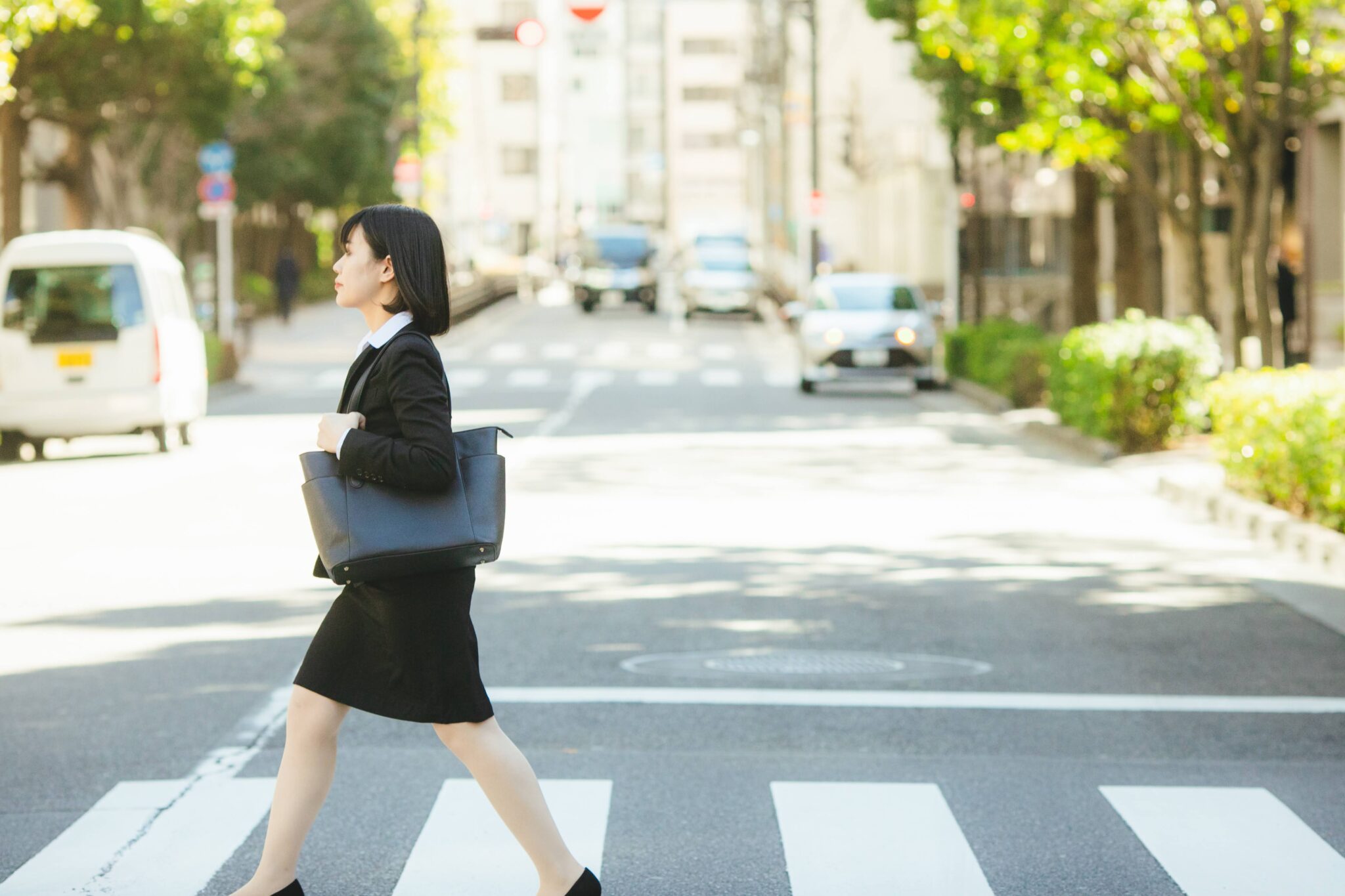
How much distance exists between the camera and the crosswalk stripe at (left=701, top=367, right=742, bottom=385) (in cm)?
3256

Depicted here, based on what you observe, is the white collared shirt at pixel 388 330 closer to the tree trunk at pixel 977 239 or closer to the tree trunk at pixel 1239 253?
the tree trunk at pixel 1239 253

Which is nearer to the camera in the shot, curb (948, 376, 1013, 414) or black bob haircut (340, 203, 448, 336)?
black bob haircut (340, 203, 448, 336)

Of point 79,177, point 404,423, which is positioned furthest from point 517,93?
point 404,423

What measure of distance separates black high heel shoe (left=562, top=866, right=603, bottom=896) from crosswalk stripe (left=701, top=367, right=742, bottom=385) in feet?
89.7

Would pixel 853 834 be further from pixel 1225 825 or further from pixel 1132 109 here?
pixel 1132 109

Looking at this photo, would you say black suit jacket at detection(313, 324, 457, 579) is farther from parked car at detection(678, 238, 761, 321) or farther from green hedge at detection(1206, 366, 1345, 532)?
parked car at detection(678, 238, 761, 321)

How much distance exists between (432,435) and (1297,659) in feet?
18.3

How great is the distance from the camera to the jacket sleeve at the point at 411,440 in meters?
4.38

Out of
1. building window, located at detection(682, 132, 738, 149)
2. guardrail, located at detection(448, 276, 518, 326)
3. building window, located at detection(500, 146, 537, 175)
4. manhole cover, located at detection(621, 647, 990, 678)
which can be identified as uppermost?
building window, located at detection(682, 132, 738, 149)

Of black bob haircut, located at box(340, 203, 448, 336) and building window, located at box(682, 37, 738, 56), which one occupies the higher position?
building window, located at box(682, 37, 738, 56)

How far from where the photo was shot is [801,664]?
8734mm

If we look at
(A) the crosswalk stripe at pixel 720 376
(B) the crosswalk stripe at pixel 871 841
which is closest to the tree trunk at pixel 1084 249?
(A) the crosswalk stripe at pixel 720 376

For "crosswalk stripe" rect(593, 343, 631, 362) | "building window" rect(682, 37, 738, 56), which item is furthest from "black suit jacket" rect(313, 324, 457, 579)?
"building window" rect(682, 37, 738, 56)

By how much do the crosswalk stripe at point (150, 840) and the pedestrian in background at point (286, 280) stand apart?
42.5m
